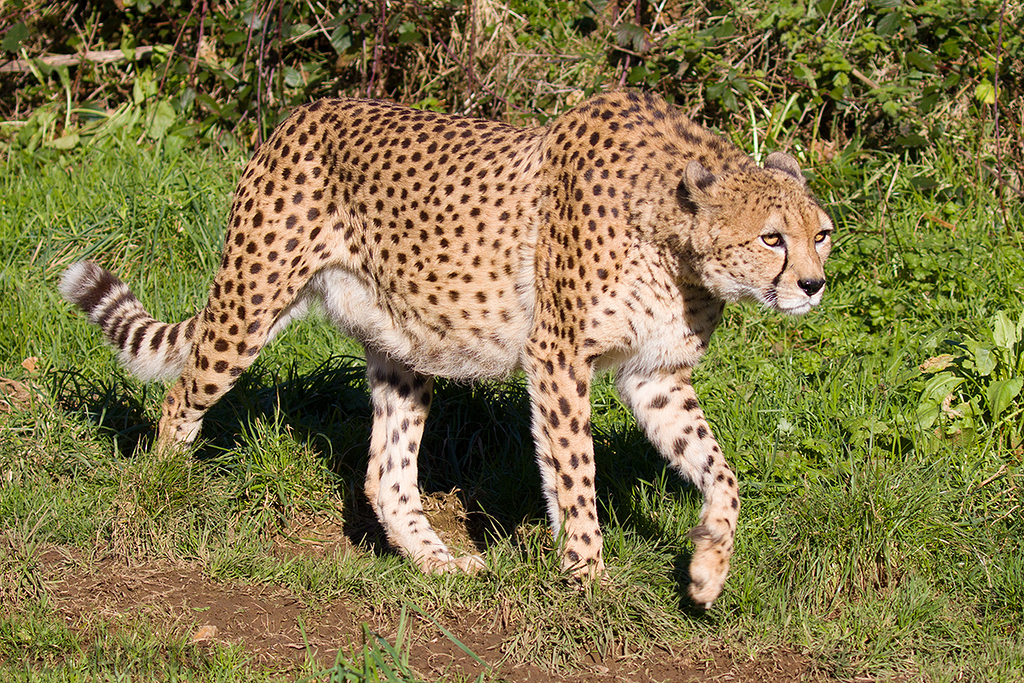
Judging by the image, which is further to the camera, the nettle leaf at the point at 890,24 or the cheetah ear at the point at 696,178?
the nettle leaf at the point at 890,24

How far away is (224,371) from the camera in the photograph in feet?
12.3

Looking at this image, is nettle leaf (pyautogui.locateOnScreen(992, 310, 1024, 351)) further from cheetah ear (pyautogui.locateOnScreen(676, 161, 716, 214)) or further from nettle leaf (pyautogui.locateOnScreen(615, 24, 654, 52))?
nettle leaf (pyautogui.locateOnScreen(615, 24, 654, 52))

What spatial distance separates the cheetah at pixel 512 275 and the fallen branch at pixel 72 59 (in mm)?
2960

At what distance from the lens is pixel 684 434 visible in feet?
11.3

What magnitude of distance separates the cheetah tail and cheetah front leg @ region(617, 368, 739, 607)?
1652 millimetres

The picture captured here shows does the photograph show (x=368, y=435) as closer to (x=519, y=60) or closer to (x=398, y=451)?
(x=398, y=451)

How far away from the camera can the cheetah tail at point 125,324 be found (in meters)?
3.93

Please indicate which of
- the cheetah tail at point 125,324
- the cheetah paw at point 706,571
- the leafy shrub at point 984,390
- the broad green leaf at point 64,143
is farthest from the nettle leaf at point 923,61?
the broad green leaf at point 64,143

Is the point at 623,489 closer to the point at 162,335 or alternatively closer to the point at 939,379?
the point at 939,379

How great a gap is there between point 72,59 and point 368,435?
362cm

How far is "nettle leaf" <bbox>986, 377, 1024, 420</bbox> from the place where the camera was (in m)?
3.72

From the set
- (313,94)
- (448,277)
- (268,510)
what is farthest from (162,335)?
(313,94)

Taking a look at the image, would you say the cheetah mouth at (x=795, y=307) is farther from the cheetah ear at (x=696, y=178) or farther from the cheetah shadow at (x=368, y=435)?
the cheetah shadow at (x=368, y=435)

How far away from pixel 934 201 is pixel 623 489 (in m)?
2.40
